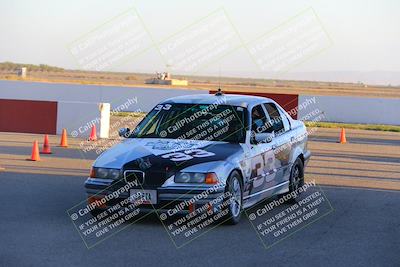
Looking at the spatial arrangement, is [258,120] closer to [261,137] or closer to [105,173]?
[261,137]

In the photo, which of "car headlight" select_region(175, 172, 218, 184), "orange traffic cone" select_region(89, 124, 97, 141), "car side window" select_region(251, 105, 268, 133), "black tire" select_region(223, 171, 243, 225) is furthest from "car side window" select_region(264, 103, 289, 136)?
"orange traffic cone" select_region(89, 124, 97, 141)

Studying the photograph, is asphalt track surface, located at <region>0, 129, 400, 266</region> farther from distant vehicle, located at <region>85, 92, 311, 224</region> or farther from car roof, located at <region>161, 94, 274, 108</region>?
car roof, located at <region>161, 94, 274, 108</region>

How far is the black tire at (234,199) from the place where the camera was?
371 inches

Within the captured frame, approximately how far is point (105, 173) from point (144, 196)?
0.55 metres

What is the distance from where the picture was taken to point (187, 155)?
9.48 meters

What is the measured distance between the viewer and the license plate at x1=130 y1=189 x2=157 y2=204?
920cm

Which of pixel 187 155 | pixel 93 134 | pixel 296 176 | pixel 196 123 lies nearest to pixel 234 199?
pixel 187 155

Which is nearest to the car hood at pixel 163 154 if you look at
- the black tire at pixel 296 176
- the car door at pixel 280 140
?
the car door at pixel 280 140

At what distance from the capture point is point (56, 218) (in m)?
9.78

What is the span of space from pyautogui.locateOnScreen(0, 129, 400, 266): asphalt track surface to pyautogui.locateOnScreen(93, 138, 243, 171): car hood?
71 centimetres

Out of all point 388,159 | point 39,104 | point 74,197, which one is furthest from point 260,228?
point 39,104

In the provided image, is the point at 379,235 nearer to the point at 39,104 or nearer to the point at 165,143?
the point at 165,143

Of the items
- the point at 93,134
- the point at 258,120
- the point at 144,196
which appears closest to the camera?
the point at 144,196

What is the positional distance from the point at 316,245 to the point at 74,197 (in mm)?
4242
